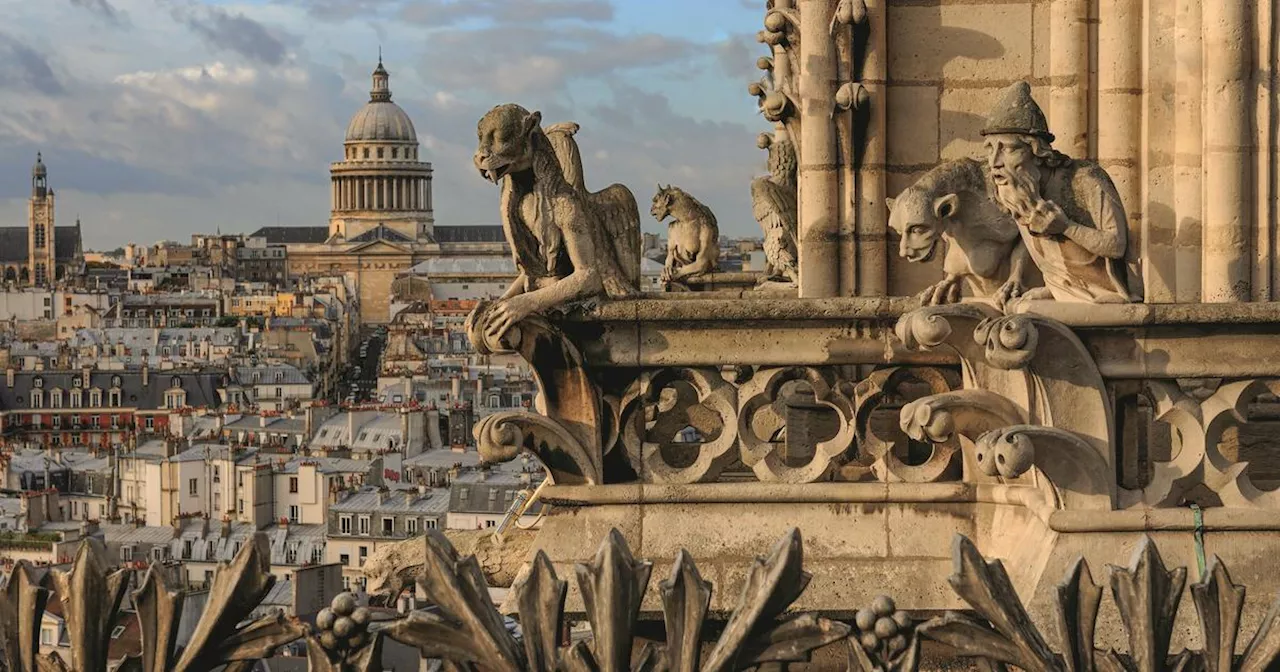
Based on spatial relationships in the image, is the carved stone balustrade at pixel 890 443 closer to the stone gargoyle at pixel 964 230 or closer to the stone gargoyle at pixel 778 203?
the stone gargoyle at pixel 964 230

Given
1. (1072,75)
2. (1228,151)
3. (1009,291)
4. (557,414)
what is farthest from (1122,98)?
(557,414)

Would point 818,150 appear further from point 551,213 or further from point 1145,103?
point 551,213

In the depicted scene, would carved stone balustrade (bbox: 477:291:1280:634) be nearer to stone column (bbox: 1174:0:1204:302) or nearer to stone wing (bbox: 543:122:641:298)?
stone wing (bbox: 543:122:641:298)

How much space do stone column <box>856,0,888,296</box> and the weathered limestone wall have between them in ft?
0.13

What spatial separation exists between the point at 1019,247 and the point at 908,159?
2077 millimetres

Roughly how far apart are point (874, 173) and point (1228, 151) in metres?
1.43

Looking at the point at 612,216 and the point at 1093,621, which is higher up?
the point at 612,216

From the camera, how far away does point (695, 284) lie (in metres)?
20.4

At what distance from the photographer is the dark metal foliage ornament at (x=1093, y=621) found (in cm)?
544

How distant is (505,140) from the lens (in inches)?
325

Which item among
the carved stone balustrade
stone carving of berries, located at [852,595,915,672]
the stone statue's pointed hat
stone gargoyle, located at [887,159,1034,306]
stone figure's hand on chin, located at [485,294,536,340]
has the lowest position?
stone carving of berries, located at [852,595,915,672]

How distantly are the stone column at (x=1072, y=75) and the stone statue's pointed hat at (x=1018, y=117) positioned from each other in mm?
2107

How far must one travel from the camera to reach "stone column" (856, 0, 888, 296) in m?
9.84

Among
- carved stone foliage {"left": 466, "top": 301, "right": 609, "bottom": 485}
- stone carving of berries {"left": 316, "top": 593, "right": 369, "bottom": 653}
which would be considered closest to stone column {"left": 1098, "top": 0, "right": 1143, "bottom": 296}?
carved stone foliage {"left": 466, "top": 301, "right": 609, "bottom": 485}
